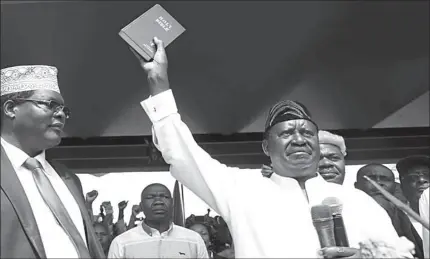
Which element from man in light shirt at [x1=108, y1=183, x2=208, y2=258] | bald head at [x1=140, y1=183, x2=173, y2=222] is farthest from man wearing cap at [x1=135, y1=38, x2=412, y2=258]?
bald head at [x1=140, y1=183, x2=173, y2=222]

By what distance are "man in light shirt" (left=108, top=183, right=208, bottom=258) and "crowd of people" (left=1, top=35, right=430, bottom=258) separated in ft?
3.82

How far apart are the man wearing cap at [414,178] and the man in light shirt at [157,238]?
1327 millimetres

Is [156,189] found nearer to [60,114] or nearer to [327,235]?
[60,114]

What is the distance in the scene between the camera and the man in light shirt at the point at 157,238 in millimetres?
4438

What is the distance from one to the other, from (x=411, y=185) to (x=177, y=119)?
209cm

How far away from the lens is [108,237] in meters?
5.01

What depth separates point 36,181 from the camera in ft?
9.78

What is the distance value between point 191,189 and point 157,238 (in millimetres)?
1476

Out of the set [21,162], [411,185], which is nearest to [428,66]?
[411,185]

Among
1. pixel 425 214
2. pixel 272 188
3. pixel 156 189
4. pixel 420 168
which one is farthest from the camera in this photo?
pixel 156 189

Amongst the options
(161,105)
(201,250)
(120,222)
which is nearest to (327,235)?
(161,105)

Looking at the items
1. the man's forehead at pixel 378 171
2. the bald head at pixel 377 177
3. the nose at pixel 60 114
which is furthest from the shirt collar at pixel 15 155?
the man's forehead at pixel 378 171

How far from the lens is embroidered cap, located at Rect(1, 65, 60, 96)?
3117 millimetres

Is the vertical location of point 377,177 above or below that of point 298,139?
above
